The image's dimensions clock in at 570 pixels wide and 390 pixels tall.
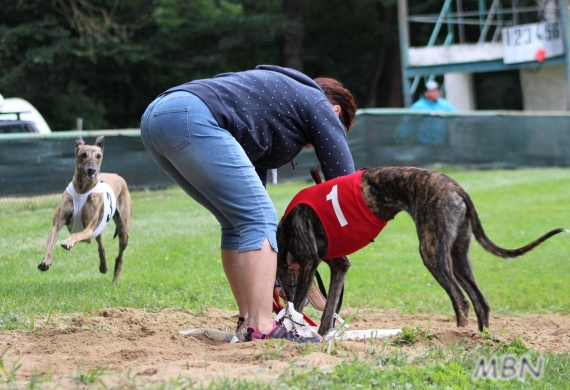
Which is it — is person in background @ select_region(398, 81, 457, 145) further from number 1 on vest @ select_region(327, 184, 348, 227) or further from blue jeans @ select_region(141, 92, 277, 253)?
blue jeans @ select_region(141, 92, 277, 253)

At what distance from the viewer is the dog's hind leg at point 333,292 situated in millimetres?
5168

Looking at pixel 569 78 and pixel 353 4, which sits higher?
pixel 353 4

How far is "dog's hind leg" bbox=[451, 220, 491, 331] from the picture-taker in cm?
527

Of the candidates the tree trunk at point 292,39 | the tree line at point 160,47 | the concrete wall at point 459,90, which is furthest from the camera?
the tree trunk at point 292,39

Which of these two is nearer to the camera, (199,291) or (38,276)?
(199,291)

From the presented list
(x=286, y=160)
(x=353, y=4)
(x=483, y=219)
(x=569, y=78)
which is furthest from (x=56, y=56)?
(x=286, y=160)

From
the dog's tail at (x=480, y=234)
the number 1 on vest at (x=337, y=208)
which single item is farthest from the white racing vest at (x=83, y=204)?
the dog's tail at (x=480, y=234)

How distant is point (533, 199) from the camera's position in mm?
13719

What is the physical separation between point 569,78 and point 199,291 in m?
17.5

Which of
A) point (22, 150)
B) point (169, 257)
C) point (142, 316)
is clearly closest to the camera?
point (142, 316)

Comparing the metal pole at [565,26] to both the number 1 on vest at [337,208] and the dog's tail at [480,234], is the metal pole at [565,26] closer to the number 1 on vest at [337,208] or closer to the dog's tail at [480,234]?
the dog's tail at [480,234]

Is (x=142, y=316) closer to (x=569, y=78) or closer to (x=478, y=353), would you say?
(x=478, y=353)

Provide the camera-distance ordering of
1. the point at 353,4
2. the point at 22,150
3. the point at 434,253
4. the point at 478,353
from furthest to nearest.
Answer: the point at 353,4
the point at 22,150
the point at 434,253
the point at 478,353

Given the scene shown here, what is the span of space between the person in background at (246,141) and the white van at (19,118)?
10.7 metres
